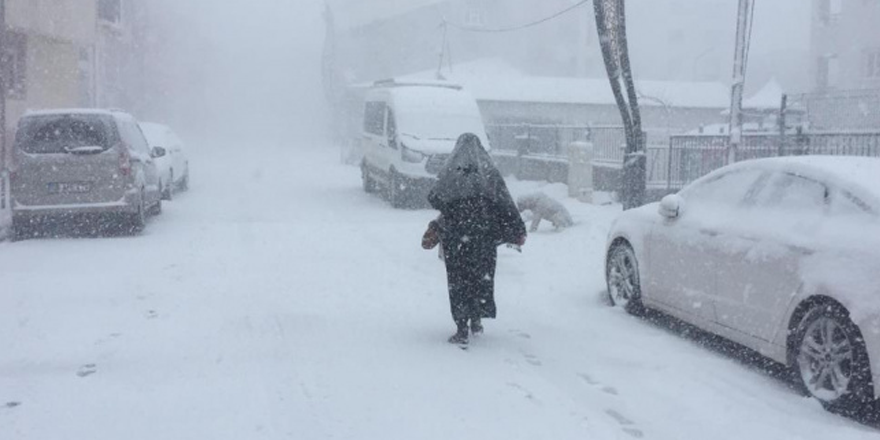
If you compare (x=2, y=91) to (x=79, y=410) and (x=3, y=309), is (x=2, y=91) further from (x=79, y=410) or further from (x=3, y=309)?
(x=79, y=410)

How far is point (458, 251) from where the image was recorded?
7125 millimetres

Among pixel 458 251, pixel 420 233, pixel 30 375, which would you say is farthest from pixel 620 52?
pixel 30 375

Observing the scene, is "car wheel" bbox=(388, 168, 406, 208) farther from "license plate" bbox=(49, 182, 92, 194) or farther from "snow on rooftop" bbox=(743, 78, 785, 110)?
"snow on rooftop" bbox=(743, 78, 785, 110)

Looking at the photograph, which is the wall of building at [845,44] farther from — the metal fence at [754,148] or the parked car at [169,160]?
the parked car at [169,160]

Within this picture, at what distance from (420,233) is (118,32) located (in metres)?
28.6

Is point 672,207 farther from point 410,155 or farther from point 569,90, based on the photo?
point 569,90

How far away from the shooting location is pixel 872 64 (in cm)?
3709

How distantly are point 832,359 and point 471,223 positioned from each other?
2.75 metres

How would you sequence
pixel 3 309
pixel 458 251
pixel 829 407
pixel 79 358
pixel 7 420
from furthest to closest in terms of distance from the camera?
pixel 3 309, pixel 458 251, pixel 79 358, pixel 829 407, pixel 7 420

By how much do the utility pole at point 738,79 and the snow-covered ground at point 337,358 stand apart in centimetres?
490

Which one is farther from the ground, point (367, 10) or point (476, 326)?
point (367, 10)

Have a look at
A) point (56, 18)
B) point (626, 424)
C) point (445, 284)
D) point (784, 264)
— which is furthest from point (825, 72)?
point (626, 424)

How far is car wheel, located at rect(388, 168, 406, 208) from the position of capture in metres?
17.9

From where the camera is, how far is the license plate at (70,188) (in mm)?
12797
